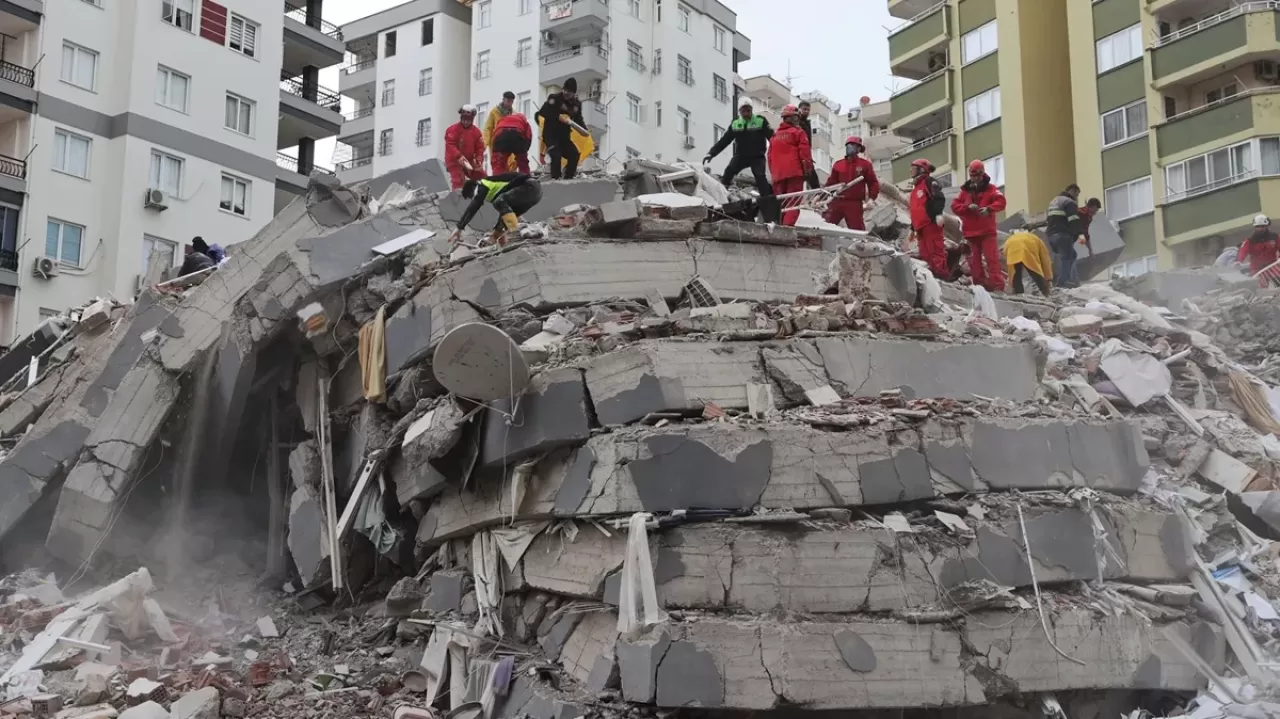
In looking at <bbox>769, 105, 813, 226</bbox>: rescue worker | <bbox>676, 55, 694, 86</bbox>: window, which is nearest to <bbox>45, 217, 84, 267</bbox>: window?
<bbox>769, 105, 813, 226</bbox>: rescue worker

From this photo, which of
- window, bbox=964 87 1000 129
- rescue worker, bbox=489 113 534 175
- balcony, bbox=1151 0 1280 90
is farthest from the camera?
window, bbox=964 87 1000 129

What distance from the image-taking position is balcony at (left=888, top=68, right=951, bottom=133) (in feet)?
107

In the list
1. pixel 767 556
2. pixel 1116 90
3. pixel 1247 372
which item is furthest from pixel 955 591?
pixel 1116 90

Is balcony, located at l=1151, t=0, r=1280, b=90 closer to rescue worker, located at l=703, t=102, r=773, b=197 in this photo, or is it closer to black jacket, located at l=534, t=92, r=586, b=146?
rescue worker, located at l=703, t=102, r=773, b=197

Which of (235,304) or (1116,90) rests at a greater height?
(1116,90)

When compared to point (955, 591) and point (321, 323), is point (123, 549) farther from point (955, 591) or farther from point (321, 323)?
point (955, 591)

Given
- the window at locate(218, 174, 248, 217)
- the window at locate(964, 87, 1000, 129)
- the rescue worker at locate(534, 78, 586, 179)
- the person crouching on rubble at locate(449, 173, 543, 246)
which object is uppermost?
the window at locate(964, 87, 1000, 129)

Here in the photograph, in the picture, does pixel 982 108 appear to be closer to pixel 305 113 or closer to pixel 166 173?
pixel 305 113

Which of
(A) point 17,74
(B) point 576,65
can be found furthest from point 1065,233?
(B) point 576,65

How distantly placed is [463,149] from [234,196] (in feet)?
54.6

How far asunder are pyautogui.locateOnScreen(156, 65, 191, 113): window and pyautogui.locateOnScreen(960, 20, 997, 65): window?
20.5 metres

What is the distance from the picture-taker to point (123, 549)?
10445 mm

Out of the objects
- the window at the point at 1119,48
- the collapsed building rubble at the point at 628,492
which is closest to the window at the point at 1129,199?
the window at the point at 1119,48

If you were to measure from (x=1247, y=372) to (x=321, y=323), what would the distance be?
Answer: 862 centimetres
